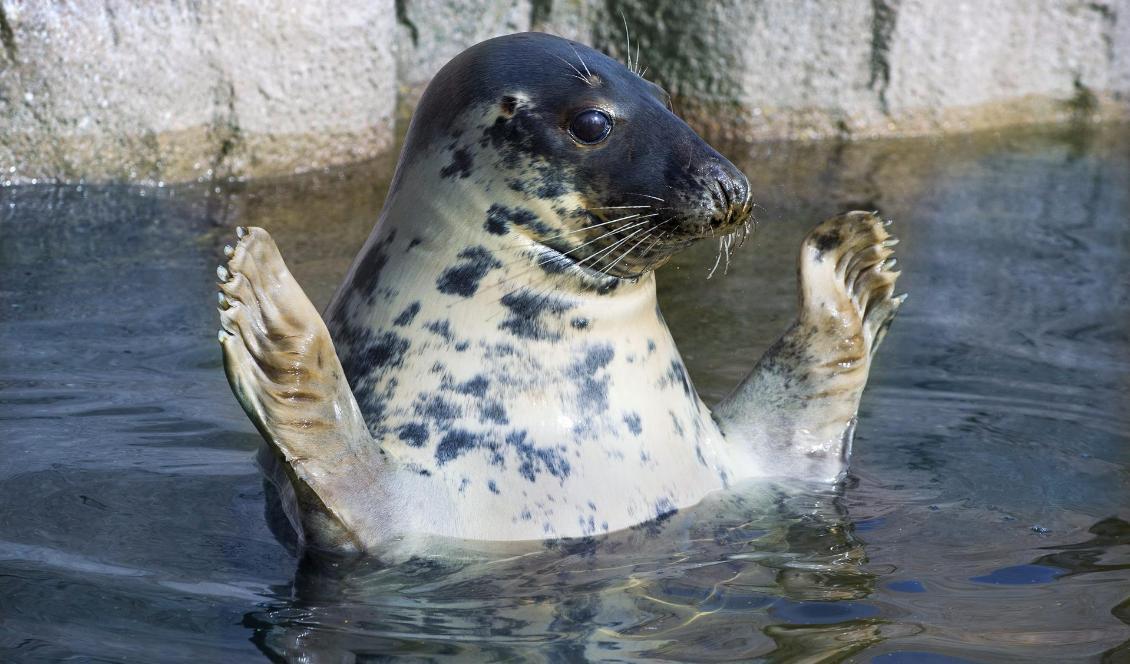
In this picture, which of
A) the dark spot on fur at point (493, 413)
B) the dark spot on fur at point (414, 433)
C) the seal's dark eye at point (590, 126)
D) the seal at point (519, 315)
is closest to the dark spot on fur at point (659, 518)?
the seal at point (519, 315)

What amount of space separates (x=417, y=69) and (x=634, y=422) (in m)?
5.17

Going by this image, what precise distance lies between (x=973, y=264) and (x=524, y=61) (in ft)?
10.5

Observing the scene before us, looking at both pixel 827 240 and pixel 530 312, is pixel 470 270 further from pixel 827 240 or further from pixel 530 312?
pixel 827 240

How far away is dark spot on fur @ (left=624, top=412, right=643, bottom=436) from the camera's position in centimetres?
310

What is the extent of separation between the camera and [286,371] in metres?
2.67

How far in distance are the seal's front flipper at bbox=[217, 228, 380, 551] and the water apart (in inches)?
8.8

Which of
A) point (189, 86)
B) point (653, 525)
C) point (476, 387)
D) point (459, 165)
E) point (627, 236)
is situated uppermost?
point (189, 86)

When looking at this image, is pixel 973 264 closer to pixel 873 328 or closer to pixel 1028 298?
pixel 1028 298

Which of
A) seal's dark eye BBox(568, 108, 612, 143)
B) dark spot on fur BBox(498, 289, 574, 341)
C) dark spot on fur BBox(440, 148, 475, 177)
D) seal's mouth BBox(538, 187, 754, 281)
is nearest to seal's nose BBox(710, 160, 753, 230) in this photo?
seal's mouth BBox(538, 187, 754, 281)

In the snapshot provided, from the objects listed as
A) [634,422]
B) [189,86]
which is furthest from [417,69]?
[634,422]

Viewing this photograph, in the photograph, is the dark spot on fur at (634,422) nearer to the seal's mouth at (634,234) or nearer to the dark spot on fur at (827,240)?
the seal's mouth at (634,234)

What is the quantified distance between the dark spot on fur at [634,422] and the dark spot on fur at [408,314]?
0.47 metres

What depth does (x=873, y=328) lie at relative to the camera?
369 centimetres

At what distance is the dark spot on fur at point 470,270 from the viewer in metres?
3.00
